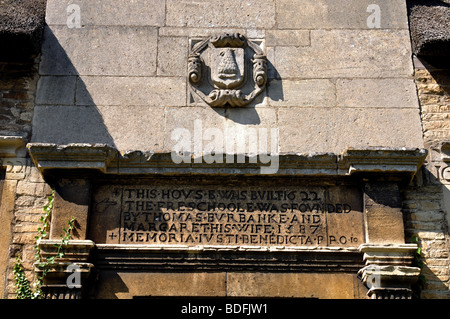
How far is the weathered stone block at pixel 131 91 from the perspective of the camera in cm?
618

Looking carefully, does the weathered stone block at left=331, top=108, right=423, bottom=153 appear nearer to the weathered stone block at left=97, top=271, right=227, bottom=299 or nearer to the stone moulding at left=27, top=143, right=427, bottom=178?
the stone moulding at left=27, top=143, right=427, bottom=178

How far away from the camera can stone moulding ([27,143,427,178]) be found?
567 centimetres

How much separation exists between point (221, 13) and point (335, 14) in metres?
1.12

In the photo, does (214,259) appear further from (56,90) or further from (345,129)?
(56,90)

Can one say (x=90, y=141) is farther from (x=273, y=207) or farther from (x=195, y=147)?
(x=273, y=207)

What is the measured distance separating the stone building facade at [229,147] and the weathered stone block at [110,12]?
2 cm

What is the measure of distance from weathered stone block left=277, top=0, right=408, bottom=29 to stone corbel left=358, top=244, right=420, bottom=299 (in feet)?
7.45

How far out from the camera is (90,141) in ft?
19.8

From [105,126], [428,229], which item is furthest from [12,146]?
[428,229]

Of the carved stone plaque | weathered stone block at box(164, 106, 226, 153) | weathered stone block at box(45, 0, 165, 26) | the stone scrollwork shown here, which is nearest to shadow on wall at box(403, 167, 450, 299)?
the carved stone plaque

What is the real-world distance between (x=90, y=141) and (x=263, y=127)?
5.15ft

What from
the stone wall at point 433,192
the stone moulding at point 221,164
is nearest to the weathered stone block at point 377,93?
the stone wall at point 433,192

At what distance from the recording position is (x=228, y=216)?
575cm

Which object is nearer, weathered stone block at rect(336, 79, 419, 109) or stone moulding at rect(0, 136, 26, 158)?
stone moulding at rect(0, 136, 26, 158)
